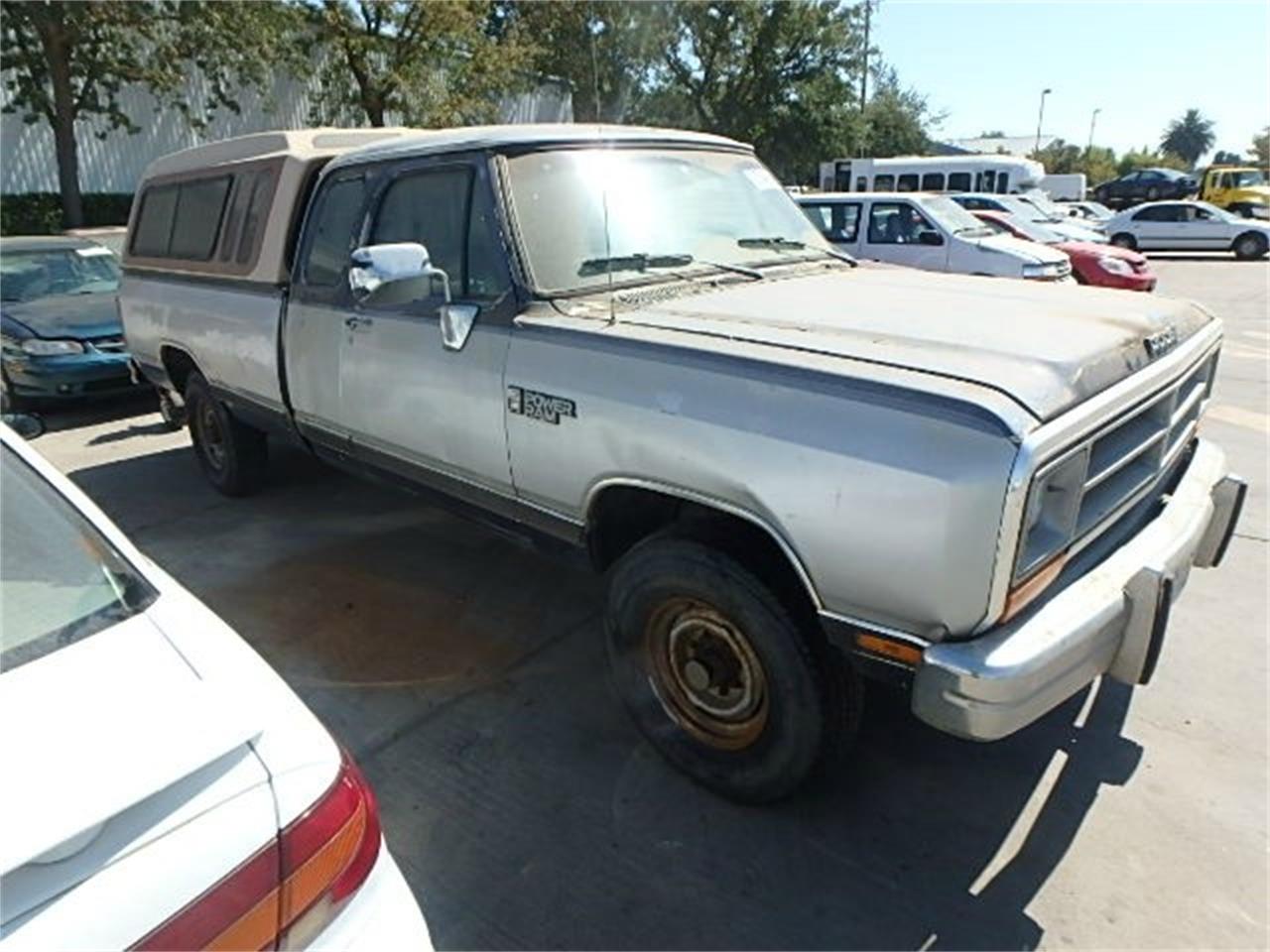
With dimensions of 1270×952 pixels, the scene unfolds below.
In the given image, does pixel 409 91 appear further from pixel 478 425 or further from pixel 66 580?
pixel 66 580

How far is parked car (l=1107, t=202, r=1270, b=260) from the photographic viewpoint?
21.2m

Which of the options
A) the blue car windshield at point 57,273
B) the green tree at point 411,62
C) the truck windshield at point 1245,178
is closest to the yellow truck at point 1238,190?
the truck windshield at point 1245,178

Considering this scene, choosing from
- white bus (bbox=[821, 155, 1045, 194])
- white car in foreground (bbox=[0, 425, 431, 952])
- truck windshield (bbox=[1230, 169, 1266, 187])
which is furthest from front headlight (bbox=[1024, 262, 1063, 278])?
truck windshield (bbox=[1230, 169, 1266, 187])

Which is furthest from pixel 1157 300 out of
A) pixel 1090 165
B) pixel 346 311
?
pixel 1090 165

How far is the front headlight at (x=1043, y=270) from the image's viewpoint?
1010cm

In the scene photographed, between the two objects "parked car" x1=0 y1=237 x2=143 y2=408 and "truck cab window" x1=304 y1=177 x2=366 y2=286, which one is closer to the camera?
"truck cab window" x1=304 y1=177 x2=366 y2=286

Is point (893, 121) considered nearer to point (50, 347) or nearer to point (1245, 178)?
point (1245, 178)

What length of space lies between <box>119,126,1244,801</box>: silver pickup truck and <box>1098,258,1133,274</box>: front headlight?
419 inches

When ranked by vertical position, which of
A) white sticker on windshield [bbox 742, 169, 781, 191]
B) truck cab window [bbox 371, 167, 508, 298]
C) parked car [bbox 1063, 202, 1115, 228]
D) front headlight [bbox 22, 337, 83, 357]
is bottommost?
parked car [bbox 1063, 202, 1115, 228]

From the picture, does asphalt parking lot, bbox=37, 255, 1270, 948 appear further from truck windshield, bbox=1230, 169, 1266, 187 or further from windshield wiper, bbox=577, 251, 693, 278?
truck windshield, bbox=1230, 169, 1266, 187

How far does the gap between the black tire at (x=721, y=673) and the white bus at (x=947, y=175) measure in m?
23.2

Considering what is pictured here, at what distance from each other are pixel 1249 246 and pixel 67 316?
24944 millimetres

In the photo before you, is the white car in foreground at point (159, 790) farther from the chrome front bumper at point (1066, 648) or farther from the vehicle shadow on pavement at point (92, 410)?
the vehicle shadow on pavement at point (92, 410)

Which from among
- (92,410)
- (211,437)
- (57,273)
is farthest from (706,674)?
(57,273)
